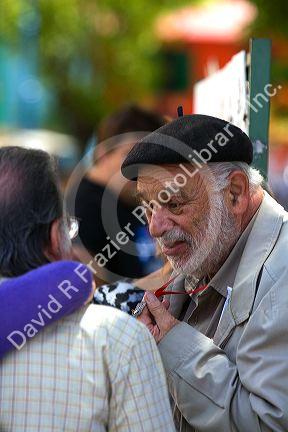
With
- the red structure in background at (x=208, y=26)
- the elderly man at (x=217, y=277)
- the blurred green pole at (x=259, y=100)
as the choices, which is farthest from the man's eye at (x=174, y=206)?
the red structure in background at (x=208, y=26)

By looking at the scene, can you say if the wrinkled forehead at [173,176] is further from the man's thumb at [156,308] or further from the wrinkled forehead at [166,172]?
the man's thumb at [156,308]

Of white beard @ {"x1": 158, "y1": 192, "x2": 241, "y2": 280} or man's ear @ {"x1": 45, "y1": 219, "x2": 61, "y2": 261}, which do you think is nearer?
man's ear @ {"x1": 45, "y1": 219, "x2": 61, "y2": 261}

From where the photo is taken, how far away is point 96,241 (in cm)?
394

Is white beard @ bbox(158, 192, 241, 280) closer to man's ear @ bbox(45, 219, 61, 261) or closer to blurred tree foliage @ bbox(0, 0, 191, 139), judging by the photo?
man's ear @ bbox(45, 219, 61, 261)

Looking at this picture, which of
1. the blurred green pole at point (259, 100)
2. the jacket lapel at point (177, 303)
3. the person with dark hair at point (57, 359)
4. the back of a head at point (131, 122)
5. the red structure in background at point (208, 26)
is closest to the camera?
the person with dark hair at point (57, 359)

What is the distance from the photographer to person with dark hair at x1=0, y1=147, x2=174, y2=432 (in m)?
1.85

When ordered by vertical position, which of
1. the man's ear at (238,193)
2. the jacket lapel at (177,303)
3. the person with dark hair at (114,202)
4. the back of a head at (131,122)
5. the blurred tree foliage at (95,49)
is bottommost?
the blurred tree foliage at (95,49)

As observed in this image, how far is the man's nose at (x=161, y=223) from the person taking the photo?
99.5 inches

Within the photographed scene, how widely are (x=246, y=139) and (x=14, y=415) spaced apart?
1164mm

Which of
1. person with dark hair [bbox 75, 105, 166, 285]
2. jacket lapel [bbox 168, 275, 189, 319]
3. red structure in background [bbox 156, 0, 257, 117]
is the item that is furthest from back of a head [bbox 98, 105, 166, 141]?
red structure in background [bbox 156, 0, 257, 117]

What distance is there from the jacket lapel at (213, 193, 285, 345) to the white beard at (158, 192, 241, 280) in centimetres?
9

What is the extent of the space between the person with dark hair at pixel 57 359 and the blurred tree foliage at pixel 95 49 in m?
16.8

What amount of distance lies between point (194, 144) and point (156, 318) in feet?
1.78

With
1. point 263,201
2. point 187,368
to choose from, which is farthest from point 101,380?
point 263,201
